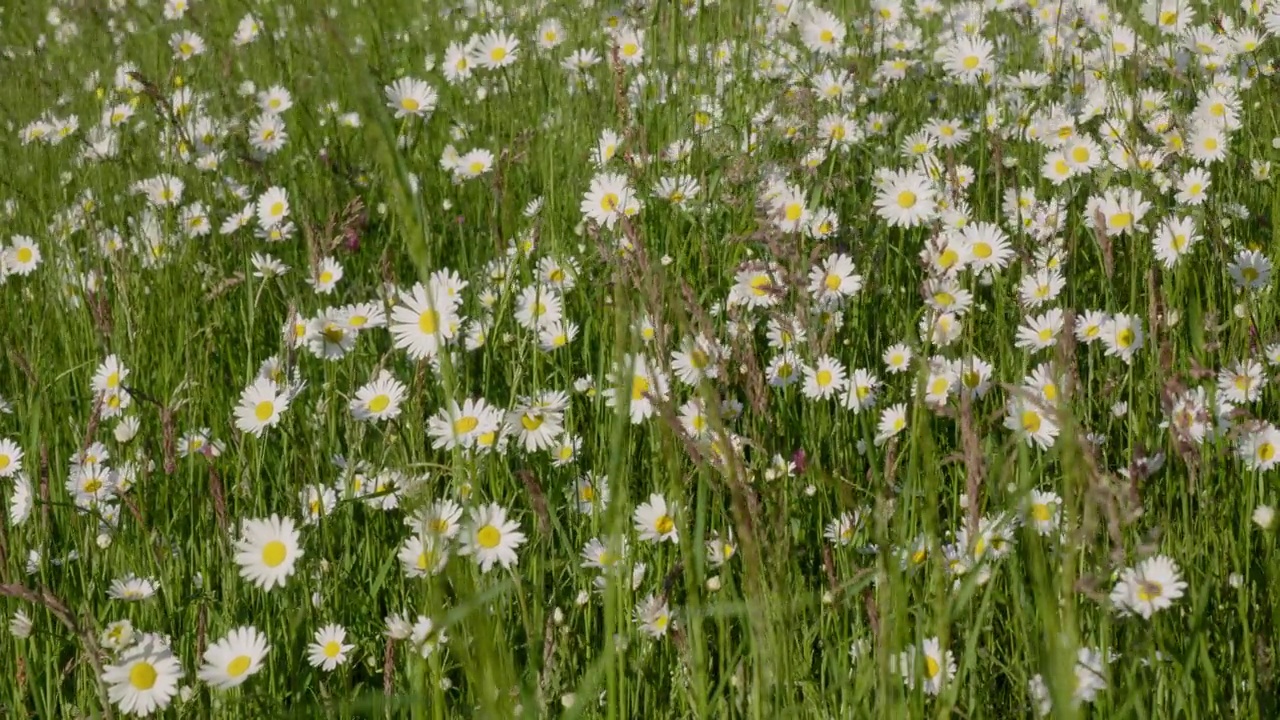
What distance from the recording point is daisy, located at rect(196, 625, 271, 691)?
4.21 feet

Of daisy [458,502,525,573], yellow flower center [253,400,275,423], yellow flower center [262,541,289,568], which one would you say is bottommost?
yellow flower center [262,541,289,568]

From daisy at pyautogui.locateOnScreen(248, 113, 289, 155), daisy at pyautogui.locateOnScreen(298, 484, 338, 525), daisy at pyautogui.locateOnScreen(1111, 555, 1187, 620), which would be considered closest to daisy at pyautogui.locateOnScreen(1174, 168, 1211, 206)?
daisy at pyautogui.locateOnScreen(1111, 555, 1187, 620)

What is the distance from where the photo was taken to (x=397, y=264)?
311 cm

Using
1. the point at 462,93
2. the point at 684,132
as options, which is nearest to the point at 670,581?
the point at 684,132

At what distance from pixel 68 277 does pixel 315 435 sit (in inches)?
50.1

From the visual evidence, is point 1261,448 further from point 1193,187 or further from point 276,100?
point 276,100

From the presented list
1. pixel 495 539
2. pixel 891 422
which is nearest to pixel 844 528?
pixel 891 422

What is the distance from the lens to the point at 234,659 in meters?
1.34

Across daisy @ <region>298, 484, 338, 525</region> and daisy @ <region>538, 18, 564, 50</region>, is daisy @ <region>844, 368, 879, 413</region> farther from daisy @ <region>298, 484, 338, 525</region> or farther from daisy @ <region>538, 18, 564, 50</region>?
daisy @ <region>538, 18, 564, 50</region>

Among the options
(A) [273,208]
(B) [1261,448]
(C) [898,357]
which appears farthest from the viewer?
(A) [273,208]

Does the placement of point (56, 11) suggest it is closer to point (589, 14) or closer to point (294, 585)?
point (589, 14)

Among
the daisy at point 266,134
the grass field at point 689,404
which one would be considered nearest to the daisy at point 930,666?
the grass field at point 689,404

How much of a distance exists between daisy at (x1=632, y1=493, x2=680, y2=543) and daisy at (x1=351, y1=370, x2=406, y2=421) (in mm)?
472

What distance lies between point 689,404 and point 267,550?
0.71 meters
